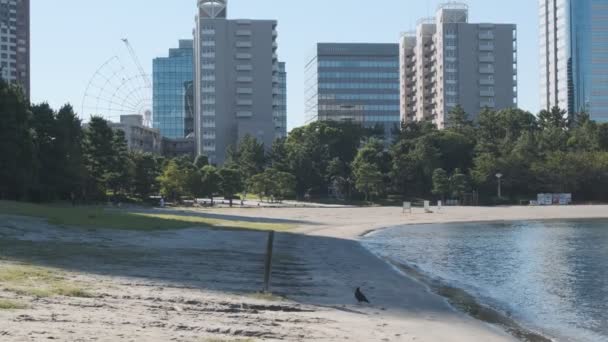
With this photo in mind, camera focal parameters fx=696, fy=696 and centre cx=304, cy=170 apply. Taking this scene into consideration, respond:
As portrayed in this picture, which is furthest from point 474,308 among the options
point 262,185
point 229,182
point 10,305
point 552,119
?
point 552,119

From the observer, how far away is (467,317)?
61.6 feet

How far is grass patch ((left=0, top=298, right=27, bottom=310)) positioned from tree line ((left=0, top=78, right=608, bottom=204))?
226 feet

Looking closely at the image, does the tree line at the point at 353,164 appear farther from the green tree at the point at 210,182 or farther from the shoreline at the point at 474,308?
the shoreline at the point at 474,308

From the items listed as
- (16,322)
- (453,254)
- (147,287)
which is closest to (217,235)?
(453,254)

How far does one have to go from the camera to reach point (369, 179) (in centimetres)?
12506

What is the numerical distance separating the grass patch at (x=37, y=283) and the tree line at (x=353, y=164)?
6395cm

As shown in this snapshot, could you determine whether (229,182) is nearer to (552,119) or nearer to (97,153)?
(97,153)

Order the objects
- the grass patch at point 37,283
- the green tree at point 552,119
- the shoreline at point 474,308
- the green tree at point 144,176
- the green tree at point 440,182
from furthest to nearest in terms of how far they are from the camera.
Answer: the green tree at point 552,119
the green tree at point 440,182
the green tree at point 144,176
the shoreline at point 474,308
the grass patch at point 37,283

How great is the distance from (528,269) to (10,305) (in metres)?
25.7

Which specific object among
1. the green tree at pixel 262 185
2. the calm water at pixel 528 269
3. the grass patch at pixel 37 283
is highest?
the green tree at pixel 262 185

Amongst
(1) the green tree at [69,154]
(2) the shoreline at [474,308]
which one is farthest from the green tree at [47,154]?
(2) the shoreline at [474,308]

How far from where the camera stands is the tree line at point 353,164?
87.4 meters

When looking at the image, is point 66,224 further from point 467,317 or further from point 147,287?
point 467,317

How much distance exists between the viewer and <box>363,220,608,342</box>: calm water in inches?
791
